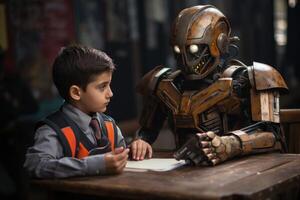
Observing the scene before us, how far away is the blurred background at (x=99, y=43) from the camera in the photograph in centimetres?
294

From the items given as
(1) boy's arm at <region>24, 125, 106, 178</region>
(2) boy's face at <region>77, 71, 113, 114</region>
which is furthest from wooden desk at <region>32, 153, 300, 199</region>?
(2) boy's face at <region>77, 71, 113, 114</region>

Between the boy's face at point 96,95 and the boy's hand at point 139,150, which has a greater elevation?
the boy's face at point 96,95

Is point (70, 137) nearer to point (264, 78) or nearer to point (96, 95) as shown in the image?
point (96, 95)

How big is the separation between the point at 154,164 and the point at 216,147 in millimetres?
215

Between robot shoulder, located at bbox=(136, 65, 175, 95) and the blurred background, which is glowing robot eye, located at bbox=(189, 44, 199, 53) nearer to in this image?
robot shoulder, located at bbox=(136, 65, 175, 95)

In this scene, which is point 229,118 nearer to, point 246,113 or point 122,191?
point 246,113

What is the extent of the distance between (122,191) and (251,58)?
2.53 m

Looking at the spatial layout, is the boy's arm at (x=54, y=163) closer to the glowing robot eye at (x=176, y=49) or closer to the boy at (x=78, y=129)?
the boy at (x=78, y=129)

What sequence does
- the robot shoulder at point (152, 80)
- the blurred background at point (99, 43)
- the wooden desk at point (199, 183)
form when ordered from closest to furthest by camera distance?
1. the wooden desk at point (199, 183)
2. the robot shoulder at point (152, 80)
3. the blurred background at point (99, 43)

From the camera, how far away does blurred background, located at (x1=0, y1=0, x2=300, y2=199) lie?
294cm

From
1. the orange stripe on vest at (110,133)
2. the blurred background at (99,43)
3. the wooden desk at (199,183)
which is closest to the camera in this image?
the wooden desk at (199,183)

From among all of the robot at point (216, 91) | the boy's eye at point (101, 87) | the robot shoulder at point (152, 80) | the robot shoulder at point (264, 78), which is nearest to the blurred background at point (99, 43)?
→ the robot shoulder at point (152, 80)

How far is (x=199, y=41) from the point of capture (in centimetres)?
219

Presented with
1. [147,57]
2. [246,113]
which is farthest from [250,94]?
[147,57]
